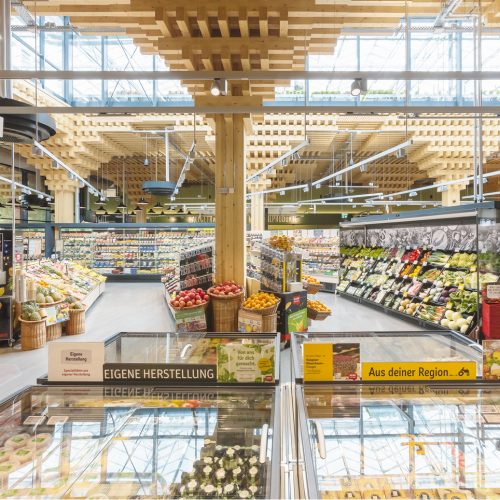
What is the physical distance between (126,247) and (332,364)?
1509 centimetres

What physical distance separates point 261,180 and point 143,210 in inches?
467

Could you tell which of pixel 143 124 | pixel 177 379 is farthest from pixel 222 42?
pixel 143 124

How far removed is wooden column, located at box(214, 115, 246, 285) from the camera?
266 inches

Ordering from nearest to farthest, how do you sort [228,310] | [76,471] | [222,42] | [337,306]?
[76,471] → [222,42] → [228,310] → [337,306]

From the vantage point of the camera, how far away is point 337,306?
1011cm

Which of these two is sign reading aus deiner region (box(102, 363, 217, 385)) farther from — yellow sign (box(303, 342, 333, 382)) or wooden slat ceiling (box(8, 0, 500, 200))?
wooden slat ceiling (box(8, 0, 500, 200))

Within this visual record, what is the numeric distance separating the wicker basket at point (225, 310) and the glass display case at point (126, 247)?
10.3 m

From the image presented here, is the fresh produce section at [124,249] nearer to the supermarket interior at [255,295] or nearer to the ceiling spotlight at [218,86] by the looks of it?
the supermarket interior at [255,295]

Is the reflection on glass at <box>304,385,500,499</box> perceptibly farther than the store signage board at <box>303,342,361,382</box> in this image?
No

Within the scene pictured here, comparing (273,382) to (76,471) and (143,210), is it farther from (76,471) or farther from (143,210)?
(143,210)

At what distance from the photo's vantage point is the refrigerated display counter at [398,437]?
188 centimetres

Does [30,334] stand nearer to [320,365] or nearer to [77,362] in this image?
[77,362]

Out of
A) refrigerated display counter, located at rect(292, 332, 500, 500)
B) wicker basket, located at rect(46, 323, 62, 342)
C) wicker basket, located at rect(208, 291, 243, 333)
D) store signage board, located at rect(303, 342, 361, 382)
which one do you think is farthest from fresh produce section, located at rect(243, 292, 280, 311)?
wicker basket, located at rect(46, 323, 62, 342)

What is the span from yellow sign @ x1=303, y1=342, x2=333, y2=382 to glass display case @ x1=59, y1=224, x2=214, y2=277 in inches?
555
